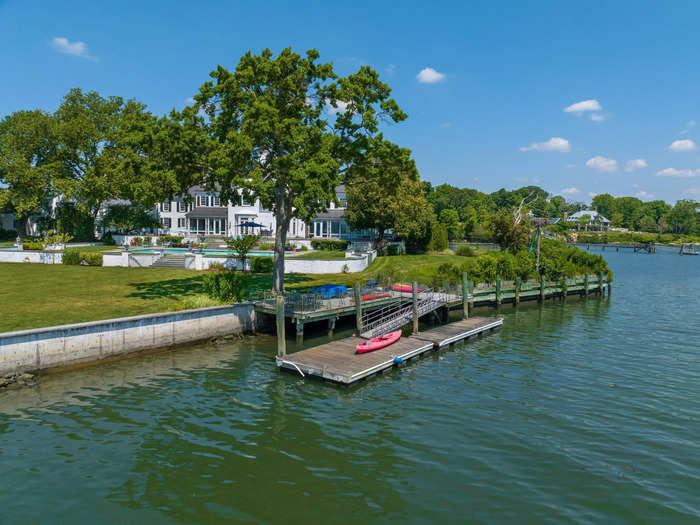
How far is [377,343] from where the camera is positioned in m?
24.9

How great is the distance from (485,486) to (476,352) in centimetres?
1475

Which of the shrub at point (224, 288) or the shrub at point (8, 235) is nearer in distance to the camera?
the shrub at point (224, 288)

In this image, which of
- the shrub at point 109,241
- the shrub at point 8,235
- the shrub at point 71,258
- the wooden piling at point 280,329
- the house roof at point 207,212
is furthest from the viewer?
the shrub at point 8,235

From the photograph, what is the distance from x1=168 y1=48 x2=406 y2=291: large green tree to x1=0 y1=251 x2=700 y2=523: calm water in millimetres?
10587

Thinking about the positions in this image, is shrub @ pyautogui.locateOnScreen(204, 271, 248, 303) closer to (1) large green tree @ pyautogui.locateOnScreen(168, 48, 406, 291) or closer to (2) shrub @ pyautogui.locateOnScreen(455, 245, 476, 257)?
(1) large green tree @ pyautogui.locateOnScreen(168, 48, 406, 291)

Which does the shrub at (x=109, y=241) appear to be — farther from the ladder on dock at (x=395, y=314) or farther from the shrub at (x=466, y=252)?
the shrub at (x=466, y=252)

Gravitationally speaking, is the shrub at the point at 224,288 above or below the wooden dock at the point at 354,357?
above

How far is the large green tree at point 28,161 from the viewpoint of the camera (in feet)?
191

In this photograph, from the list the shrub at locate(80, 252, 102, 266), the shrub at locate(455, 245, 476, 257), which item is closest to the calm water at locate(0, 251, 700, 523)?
the shrub at locate(80, 252, 102, 266)

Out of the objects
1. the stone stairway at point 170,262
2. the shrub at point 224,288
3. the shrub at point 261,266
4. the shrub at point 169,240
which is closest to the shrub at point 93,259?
the stone stairway at point 170,262

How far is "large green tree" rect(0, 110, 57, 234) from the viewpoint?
191 ft

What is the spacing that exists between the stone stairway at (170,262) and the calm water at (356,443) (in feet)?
77.4

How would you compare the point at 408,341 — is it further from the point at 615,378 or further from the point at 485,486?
the point at 485,486

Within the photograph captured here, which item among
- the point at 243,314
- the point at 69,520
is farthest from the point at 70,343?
the point at 69,520
